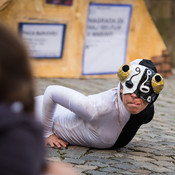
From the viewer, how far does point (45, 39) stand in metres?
9.26

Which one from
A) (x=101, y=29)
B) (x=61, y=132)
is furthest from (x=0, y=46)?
(x=101, y=29)

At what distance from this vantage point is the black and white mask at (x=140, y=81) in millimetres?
3732

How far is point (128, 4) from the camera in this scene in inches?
407

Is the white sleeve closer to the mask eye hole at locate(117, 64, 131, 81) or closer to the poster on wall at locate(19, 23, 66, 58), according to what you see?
the mask eye hole at locate(117, 64, 131, 81)

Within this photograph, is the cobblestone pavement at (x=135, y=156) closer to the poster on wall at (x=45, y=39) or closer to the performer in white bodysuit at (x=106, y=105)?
the performer in white bodysuit at (x=106, y=105)

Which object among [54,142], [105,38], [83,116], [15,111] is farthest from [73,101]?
[105,38]

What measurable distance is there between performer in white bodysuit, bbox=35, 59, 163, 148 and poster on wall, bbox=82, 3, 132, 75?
5.77 meters

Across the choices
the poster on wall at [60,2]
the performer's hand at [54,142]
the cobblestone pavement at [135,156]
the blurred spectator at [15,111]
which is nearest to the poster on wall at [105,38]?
the poster on wall at [60,2]

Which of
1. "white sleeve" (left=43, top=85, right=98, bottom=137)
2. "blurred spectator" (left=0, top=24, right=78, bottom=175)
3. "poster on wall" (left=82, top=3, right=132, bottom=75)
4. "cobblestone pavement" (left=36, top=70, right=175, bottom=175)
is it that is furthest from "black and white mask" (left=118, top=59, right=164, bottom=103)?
"poster on wall" (left=82, top=3, right=132, bottom=75)

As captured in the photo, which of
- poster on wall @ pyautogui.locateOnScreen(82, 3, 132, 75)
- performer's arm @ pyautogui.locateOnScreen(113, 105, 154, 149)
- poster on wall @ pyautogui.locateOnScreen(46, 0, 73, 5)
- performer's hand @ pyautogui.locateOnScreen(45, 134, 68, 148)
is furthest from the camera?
poster on wall @ pyautogui.locateOnScreen(82, 3, 132, 75)

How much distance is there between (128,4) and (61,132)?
6.66m

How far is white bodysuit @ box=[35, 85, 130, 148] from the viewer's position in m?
3.79

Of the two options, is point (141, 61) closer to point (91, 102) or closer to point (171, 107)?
Answer: point (91, 102)

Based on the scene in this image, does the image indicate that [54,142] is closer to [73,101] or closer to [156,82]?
[73,101]
